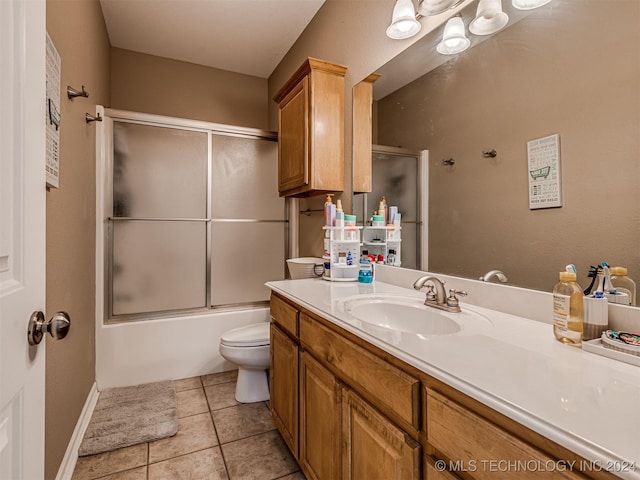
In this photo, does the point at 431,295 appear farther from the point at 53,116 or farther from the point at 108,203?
the point at 108,203

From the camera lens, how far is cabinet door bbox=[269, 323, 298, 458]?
1.44 meters

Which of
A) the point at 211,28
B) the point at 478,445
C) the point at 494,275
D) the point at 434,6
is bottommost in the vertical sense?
Result: the point at 478,445

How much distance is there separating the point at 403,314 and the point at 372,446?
1.69 ft

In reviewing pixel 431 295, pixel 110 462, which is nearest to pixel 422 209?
pixel 431 295

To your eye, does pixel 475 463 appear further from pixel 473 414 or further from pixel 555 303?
pixel 555 303

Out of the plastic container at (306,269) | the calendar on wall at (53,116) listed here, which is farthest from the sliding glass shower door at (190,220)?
the calendar on wall at (53,116)

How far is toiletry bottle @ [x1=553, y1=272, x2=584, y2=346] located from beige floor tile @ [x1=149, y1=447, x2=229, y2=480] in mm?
1502

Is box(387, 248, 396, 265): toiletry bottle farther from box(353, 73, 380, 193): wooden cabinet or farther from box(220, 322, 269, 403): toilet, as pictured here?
box(220, 322, 269, 403): toilet

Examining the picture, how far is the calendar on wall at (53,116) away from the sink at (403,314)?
4.04 ft

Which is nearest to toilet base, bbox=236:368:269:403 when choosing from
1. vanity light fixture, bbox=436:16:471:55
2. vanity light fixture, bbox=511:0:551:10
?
vanity light fixture, bbox=436:16:471:55

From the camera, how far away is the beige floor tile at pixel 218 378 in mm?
2451

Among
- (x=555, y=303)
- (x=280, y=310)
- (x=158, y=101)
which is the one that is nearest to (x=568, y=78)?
(x=555, y=303)

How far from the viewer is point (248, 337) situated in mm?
2170

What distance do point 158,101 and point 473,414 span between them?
3550 millimetres
